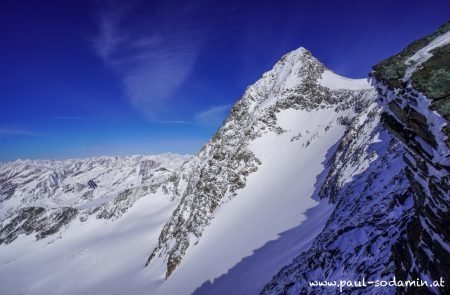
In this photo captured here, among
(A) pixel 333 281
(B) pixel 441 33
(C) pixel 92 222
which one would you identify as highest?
(C) pixel 92 222

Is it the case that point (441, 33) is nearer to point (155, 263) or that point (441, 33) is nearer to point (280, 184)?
point (280, 184)

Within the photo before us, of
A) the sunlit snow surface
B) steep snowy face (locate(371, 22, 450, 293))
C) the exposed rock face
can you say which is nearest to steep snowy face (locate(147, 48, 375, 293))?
the sunlit snow surface

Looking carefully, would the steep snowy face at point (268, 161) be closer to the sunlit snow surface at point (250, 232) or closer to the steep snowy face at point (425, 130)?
the sunlit snow surface at point (250, 232)

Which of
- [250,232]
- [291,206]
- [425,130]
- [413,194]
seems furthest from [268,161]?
[425,130]

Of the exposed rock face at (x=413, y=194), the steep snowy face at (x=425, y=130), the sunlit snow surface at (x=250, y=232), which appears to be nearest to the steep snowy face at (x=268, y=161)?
the sunlit snow surface at (x=250, y=232)

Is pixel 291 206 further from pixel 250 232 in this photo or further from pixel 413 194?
pixel 413 194

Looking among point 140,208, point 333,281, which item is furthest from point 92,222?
point 333,281

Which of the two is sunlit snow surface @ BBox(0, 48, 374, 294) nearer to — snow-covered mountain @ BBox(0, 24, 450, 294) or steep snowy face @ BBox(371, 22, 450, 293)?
snow-covered mountain @ BBox(0, 24, 450, 294)
